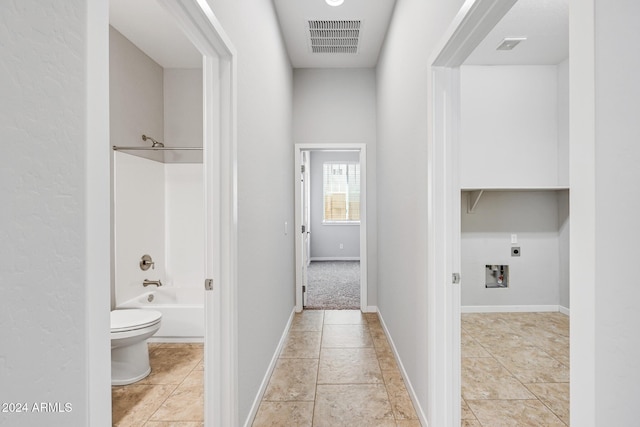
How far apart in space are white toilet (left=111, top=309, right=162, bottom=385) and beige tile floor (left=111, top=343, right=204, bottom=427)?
0.21 ft

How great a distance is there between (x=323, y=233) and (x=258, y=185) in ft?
19.5

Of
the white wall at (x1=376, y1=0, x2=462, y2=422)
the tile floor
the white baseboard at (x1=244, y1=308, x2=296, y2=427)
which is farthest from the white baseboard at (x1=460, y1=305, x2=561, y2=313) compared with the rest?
the white baseboard at (x1=244, y1=308, x2=296, y2=427)

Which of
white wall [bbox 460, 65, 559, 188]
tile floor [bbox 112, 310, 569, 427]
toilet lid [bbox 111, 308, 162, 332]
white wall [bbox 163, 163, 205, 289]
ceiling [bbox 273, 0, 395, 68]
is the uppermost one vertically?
ceiling [bbox 273, 0, 395, 68]

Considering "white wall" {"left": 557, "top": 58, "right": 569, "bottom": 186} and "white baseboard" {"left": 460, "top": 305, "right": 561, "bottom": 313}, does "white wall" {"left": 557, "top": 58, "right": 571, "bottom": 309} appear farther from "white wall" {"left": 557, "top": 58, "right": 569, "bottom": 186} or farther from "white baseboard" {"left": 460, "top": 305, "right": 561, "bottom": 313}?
"white baseboard" {"left": 460, "top": 305, "right": 561, "bottom": 313}

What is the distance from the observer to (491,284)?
396 cm

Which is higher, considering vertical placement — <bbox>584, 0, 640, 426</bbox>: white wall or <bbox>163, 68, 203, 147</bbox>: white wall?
<bbox>163, 68, 203, 147</bbox>: white wall

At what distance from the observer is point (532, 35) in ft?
10.2

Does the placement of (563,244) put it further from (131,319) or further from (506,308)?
(131,319)

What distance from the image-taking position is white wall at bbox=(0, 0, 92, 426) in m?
0.48

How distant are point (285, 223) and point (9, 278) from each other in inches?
112

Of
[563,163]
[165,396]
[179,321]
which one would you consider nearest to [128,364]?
[165,396]

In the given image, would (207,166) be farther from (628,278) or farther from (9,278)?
(628,278)

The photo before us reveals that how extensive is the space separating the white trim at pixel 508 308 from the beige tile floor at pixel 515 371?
0.53ft

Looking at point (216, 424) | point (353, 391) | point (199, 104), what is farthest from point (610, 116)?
point (199, 104)
